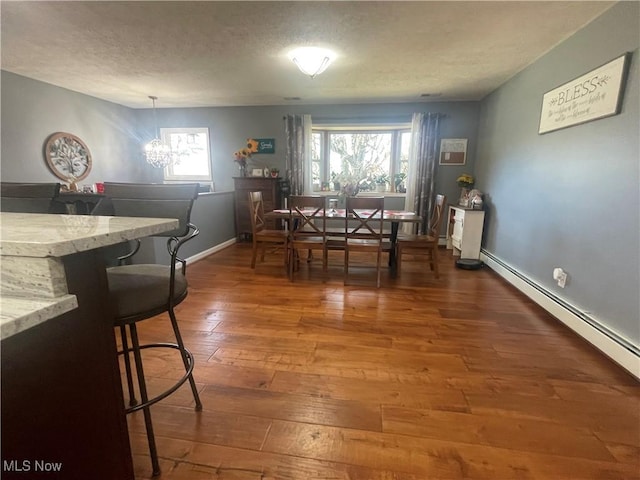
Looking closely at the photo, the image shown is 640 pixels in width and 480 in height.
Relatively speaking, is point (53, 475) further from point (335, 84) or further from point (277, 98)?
point (277, 98)

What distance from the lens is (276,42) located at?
253cm

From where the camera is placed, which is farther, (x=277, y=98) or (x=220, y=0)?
(x=277, y=98)

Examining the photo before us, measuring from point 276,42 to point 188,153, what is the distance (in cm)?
341

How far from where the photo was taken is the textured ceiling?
205 cm

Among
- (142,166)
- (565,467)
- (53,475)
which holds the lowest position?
(565,467)

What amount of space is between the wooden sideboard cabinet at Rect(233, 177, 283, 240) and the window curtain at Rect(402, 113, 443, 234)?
7.09 feet

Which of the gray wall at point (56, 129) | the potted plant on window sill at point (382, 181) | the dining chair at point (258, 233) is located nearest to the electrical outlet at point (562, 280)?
the dining chair at point (258, 233)

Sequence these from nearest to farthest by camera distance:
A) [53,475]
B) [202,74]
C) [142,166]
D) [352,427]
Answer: [53,475] → [352,427] → [202,74] → [142,166]

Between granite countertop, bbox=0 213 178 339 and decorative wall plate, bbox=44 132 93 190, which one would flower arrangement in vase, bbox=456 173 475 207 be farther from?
decorative wall plate, bbox=44 132 93 190

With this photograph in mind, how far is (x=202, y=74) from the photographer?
11.0 feet

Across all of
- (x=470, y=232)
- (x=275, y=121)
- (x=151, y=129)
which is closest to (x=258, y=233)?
(x=275, y=121)

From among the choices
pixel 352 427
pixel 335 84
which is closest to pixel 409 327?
pixel 352 427

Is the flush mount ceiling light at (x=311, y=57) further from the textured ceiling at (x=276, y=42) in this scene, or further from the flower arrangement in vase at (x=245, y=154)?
the flower arrangement in vase at (x=245, y=154)

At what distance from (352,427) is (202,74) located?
380 cm
